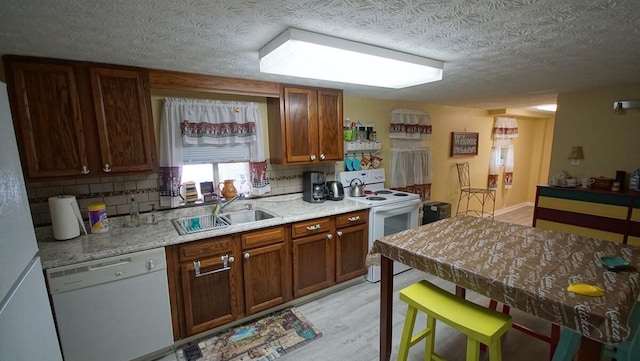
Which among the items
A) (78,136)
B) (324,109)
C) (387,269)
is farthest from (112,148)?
(387,269)

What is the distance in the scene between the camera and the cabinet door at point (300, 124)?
8.70 ft

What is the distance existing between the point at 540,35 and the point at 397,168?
2442 mm

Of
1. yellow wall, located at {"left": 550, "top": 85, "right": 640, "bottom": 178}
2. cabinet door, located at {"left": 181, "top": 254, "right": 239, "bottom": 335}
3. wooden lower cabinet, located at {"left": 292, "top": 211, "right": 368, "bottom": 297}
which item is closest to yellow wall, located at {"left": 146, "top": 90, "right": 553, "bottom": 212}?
wooden lower cabinet, located at {"left": 292, "top": 211, "right": 368, "bottom": 297}

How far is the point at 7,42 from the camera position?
4.74 ft

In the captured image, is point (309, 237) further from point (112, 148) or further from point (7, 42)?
point (7, 42)

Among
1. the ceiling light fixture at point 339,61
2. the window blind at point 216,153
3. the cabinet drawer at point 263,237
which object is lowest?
the cabinet drawer at point 263,237

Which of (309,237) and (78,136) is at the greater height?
(78,136)

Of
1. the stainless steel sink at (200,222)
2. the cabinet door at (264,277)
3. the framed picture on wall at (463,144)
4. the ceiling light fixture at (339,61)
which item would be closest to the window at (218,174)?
the stainless steel sink at (200,222)

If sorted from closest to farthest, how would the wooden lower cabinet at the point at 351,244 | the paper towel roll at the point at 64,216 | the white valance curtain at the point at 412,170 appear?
the paper towel roll at the point at 64,216 → the wooden lower cabinet at the point at 351,244 → the white valance curtain at the point at 412,170

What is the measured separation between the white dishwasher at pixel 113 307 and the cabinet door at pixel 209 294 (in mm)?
132

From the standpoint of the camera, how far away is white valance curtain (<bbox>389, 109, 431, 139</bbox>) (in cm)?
374

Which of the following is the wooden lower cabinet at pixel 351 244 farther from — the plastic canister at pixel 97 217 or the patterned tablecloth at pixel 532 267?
the plastic canister at pixel 97 217

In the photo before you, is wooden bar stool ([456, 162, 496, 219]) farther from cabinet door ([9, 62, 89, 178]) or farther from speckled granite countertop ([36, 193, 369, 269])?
cabinet door ([9, 62, 89, 178])

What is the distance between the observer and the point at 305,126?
108 inches
